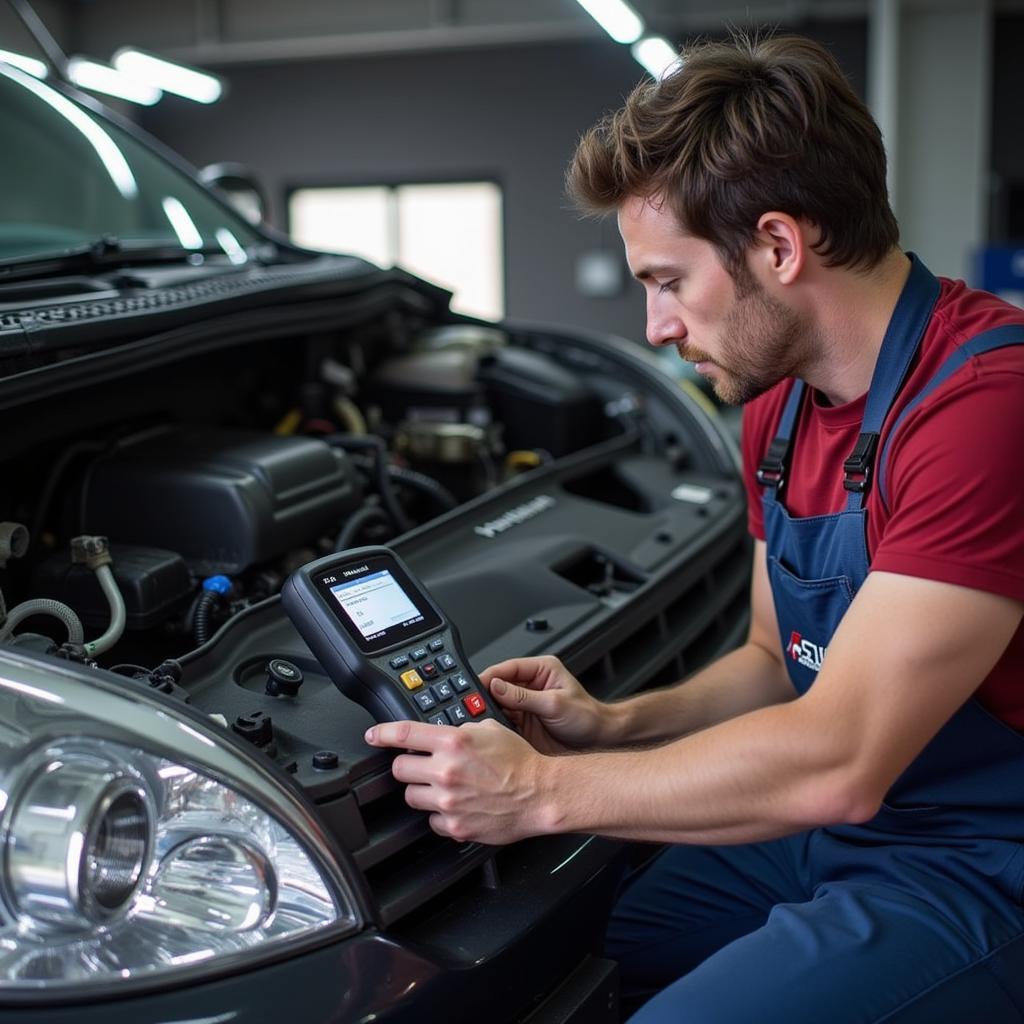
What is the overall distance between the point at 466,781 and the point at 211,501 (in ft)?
2.07

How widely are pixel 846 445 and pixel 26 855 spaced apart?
96cm

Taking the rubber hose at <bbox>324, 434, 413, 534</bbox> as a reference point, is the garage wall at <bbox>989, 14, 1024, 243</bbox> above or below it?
above

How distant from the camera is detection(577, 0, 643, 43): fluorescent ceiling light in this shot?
7453 millimetres

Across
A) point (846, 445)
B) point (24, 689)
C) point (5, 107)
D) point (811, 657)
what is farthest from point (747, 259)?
point (5, 107)

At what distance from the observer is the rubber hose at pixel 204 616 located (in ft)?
4.73

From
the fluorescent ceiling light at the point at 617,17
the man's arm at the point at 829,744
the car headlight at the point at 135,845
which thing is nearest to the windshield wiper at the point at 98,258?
the car headlight at the point at 135,845

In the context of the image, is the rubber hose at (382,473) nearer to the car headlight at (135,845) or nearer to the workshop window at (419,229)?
the car headlight at (135,845)

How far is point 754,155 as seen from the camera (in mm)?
1252

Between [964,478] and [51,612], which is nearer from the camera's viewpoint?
[964,478]

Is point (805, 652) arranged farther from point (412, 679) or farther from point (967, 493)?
point (412, 679)

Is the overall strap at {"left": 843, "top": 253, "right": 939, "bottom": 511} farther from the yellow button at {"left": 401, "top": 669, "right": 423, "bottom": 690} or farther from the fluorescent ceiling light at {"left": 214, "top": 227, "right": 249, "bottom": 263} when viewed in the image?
the fluorescent ceiling light at {"left": 214, "top": 227, "right": 249, "bottom": 263}

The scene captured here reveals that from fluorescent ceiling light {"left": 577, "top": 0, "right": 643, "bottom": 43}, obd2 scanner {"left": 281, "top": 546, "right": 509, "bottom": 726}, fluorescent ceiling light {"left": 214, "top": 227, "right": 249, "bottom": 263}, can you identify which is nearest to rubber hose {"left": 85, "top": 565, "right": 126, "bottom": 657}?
obd2 scanner {"left": 281, "top": 546, "right": 509, "bottom": 726}

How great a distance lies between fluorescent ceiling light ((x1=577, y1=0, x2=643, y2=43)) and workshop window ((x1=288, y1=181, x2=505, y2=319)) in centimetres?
249

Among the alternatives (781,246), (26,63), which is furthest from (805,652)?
(26,63)
